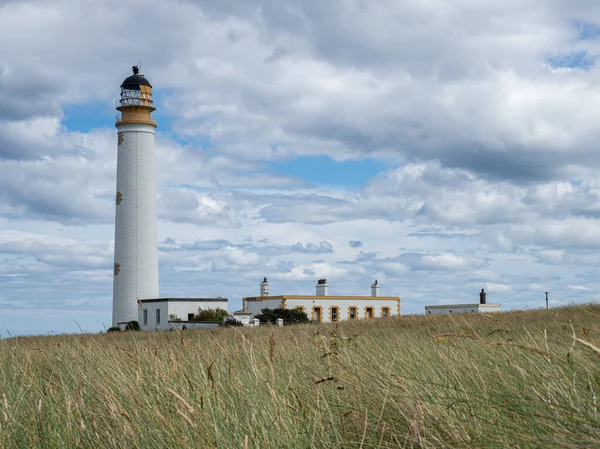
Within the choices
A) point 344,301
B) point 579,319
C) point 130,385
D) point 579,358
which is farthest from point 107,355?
point 344,301

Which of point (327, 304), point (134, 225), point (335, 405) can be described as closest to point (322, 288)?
point (327, 304)

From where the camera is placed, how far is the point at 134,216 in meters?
31.3

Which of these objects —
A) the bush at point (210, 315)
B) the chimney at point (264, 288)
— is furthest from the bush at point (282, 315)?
the chimney at point (264, 288)

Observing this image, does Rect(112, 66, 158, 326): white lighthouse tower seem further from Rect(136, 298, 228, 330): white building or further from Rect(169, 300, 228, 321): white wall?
Rect(169, 300, 228, 321): white wall

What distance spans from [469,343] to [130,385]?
310 centimetres

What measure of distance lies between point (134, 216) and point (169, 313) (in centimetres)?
502

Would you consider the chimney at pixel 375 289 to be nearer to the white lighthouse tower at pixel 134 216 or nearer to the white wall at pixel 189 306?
the white wall at pixel 189 306

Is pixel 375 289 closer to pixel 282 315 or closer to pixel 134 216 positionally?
pixel 282 315

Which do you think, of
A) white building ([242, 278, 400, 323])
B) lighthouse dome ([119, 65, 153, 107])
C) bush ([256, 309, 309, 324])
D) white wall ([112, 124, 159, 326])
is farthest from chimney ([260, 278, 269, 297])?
lighthouse dome ([119, 65, 153, 107])

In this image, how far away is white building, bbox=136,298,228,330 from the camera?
105 ft

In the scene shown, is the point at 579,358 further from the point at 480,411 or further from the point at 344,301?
the point at 344,301

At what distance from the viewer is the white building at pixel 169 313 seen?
1256 inches

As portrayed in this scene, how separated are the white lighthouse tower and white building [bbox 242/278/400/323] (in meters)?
8.46

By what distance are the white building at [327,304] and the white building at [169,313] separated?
563 cm
